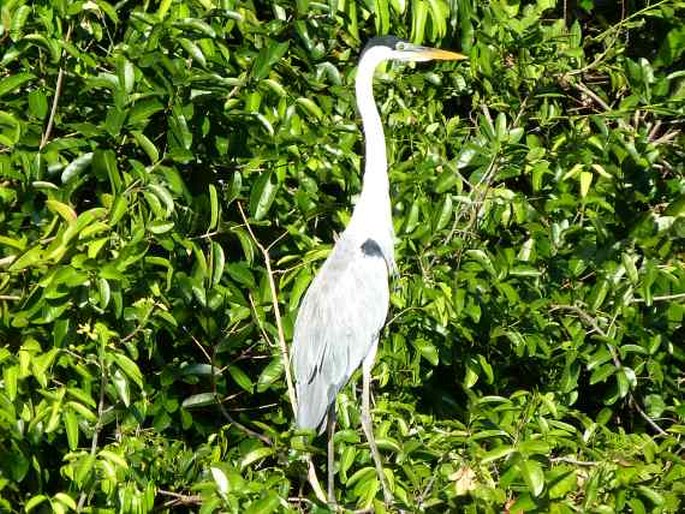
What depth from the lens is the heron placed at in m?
3.57

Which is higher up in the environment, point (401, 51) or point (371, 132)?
point (401, 51)

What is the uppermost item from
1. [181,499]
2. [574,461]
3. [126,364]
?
[126,364]

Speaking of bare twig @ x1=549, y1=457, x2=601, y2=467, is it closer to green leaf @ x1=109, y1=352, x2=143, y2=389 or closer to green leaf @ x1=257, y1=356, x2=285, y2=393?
green leaf @ x1=257, y1=356, x2=285, y2=393

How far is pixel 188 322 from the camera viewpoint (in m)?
3.49

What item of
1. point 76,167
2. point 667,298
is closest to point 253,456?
point 76,167

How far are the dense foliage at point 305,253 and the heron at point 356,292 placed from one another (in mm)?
76

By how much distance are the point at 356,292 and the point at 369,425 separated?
18.7 inches

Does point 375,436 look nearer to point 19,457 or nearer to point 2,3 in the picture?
point 19,457

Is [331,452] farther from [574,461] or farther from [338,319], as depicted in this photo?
[574,461]

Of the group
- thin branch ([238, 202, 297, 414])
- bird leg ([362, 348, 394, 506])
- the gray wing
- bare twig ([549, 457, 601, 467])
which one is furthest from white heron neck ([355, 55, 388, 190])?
bare twig ([549, 457, 601, 467])

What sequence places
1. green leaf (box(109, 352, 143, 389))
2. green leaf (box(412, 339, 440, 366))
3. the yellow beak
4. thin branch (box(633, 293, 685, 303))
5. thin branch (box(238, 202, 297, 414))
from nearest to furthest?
green leaf (box(109, 352, 143, 389)) → thin branch (box(238, 202, 297, 414)) → green leaf (box(412, 339, 440, 366)) → the yellow beak → thin branch (box(633, 293, 685, 303))

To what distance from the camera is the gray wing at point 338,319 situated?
3615 millimetres

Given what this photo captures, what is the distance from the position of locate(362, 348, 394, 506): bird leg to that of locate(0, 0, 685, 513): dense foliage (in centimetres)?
5

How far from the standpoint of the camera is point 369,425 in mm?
3375
